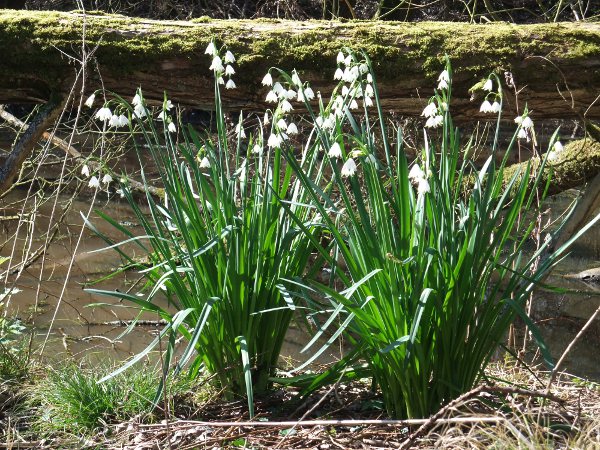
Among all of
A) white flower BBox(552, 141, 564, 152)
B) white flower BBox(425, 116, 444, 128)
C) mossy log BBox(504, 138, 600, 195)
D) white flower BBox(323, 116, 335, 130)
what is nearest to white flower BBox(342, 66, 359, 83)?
white flower BBox(323, 116, 335, 130)

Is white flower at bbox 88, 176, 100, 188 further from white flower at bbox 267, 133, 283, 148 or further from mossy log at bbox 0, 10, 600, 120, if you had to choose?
mossy log at bbox 0, 10, 600, 120

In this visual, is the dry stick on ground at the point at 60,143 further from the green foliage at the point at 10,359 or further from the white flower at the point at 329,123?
the white flower at the point at 329,123

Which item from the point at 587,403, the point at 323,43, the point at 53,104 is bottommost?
the point at 587,403

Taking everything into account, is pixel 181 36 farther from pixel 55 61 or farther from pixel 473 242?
pixel 473 242

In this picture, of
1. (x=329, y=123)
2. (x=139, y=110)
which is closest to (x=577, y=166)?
(x=329, y=123)

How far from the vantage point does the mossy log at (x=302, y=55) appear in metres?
3.83

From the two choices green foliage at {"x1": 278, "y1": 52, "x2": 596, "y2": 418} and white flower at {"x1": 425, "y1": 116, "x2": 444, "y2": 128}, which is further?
white flower at {"x1": 425, "y1": 116, "x2": 444, "y2": 128}

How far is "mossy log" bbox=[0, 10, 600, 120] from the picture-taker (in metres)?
3.83

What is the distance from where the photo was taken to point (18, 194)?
9.15 meters

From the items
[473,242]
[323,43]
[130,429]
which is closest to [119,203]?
[323,43]

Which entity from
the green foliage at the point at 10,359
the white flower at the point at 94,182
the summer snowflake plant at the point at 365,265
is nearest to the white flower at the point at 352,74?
the summer snowflake plant at the point at 365,265

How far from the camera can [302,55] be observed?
12.6ft

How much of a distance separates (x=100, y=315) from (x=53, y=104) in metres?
2.04

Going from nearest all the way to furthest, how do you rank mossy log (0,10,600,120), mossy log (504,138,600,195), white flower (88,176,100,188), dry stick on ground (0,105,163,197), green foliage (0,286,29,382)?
white flower (88,176,100,188)
green foliage (0,286,29,382)
mossy log (0,10,600,120)
mossy log (504,138,600,195)
dry stick on ground (0,105,163,197)
